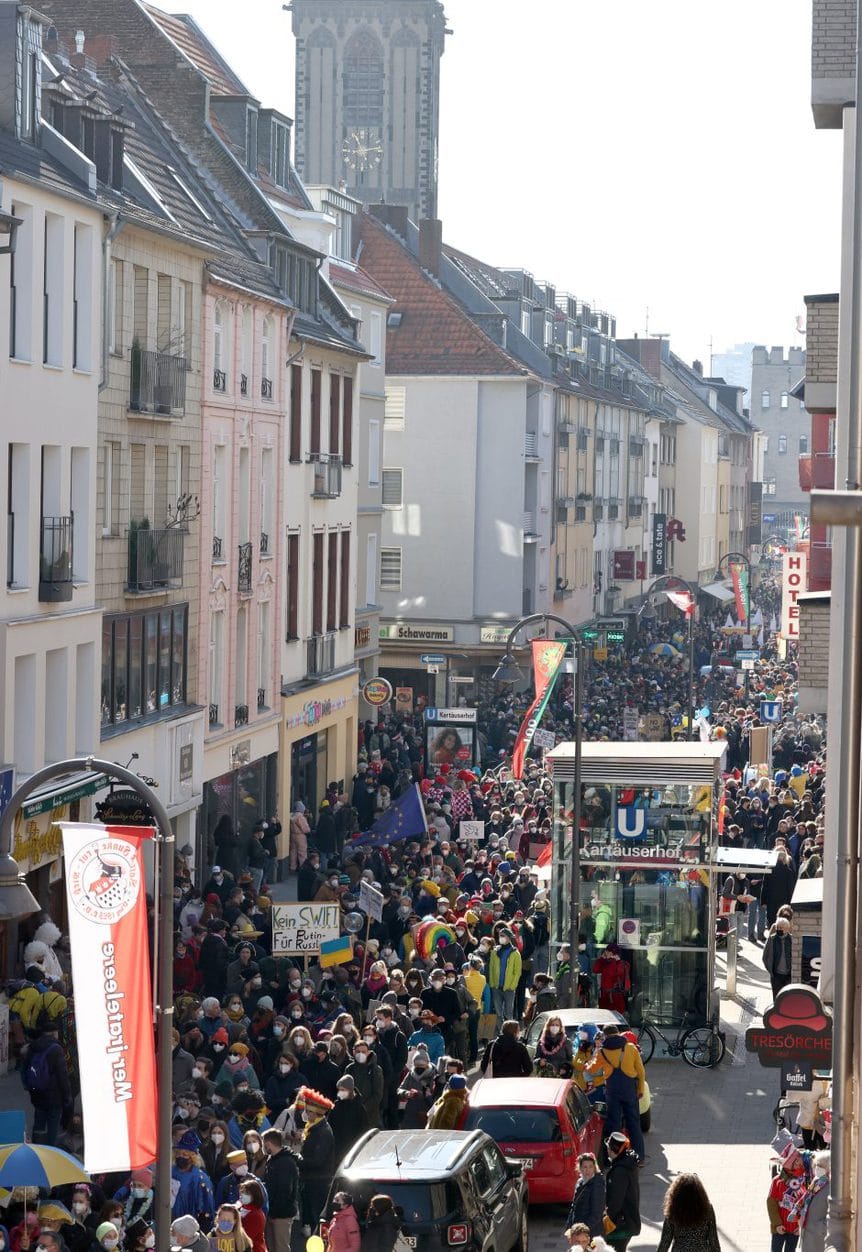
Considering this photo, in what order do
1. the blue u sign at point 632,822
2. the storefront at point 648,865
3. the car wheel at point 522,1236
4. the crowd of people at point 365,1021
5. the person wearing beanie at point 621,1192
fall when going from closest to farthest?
the crowd of people at point 365,1021, the person wearing beanie at point 621,1192, the car wheel at point 522,1236, the storefront at point 648,865, the blue u sign at point 632,822

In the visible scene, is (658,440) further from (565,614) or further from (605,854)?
(605,854)

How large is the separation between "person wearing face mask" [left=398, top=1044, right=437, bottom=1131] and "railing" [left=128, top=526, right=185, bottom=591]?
12.4 metres

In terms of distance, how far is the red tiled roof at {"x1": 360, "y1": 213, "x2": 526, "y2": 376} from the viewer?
60.8 meters

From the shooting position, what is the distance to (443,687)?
58938 mm

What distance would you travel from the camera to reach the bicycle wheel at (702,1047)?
2473 centimetres

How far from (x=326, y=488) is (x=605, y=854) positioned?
19.0 meters

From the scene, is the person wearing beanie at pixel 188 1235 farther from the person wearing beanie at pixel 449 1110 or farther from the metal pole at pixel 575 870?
the metal pole at pixel 575 870

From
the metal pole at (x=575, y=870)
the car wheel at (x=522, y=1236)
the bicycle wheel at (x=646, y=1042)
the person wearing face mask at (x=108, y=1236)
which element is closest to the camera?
the person wearing face mask at (x=108, y=1236)

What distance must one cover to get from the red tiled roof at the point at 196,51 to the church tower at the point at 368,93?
56753 mm

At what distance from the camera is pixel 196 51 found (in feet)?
141

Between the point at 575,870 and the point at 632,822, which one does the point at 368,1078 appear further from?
the point at 632,822

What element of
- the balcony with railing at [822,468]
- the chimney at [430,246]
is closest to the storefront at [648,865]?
the balcony with railing at [822,468]

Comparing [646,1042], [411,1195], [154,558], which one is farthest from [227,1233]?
[154,558]

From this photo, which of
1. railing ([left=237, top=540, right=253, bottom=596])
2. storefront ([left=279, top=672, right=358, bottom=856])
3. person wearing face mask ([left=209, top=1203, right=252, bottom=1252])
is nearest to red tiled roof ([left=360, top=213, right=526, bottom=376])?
storefront ([left=279, top=672, right=358, bottom=856])
